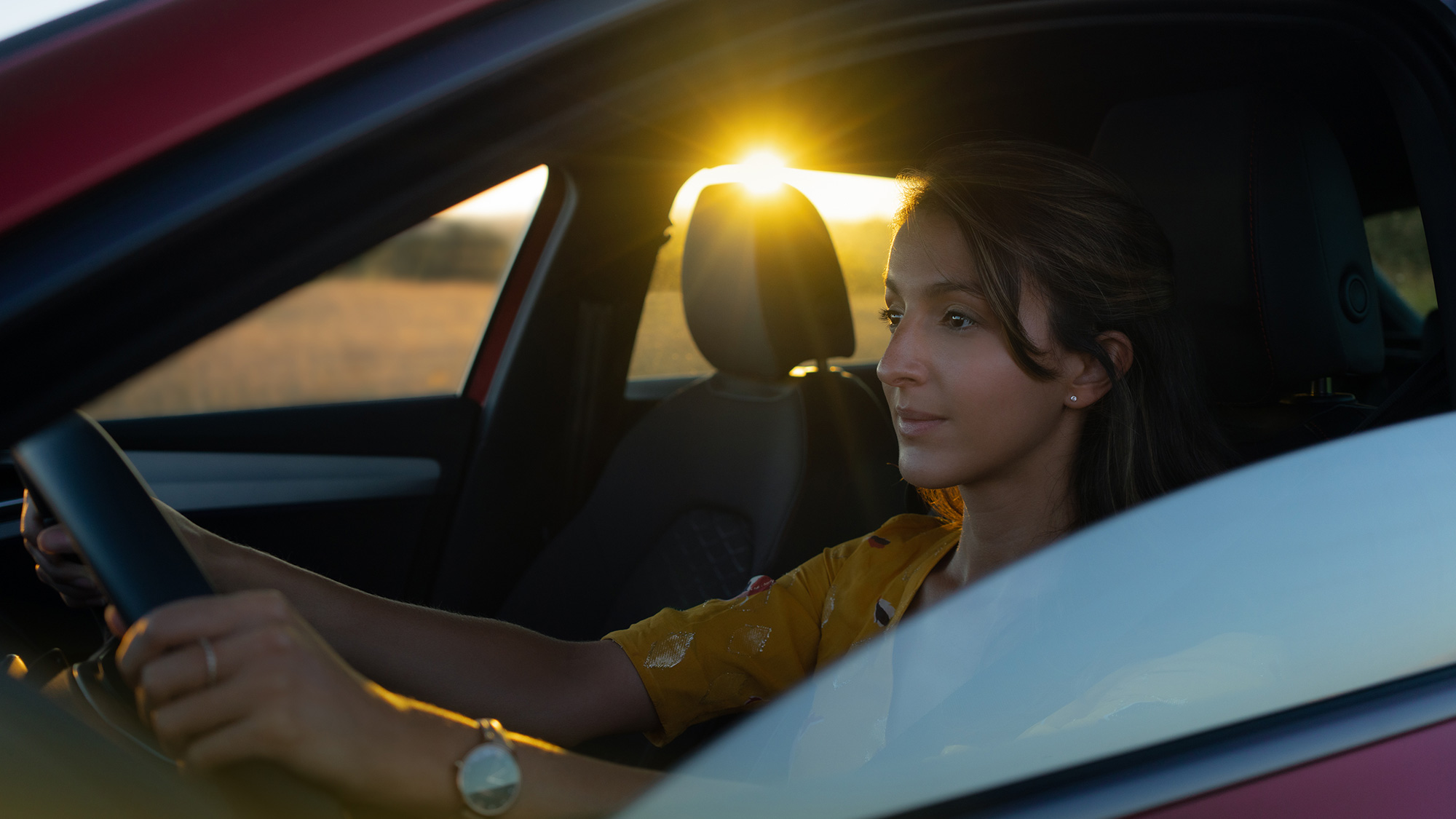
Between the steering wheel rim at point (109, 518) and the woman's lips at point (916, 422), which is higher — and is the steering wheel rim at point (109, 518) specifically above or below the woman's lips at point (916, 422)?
below

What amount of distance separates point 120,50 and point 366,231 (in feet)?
0.52

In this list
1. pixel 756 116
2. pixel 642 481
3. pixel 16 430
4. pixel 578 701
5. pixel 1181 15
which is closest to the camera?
pixel 16 430

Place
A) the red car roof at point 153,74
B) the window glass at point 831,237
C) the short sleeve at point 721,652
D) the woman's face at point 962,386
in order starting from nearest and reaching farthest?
the red car roof at point 153,74, the woman's face at point 962,386, the short sleeve at point 721,652, the window glass at point 831,237

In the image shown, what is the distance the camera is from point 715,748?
0.85 m

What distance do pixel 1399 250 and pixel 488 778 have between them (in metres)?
2.12

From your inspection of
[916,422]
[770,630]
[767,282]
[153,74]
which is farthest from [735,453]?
[153,74]

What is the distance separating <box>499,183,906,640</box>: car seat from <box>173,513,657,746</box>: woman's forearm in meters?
0.68

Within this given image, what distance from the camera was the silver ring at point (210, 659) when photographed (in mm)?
533

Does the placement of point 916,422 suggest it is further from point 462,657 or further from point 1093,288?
point 462,657

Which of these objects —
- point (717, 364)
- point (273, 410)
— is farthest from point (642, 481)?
point (273, 410)

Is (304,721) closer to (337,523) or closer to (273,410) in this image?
(337,523)

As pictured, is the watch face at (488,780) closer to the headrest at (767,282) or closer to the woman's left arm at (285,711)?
the woman's left arm at (285,711)

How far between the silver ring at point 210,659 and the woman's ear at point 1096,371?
0.92 meters

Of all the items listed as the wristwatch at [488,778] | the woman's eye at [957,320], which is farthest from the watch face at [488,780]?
the woman's eye at [957,320]
